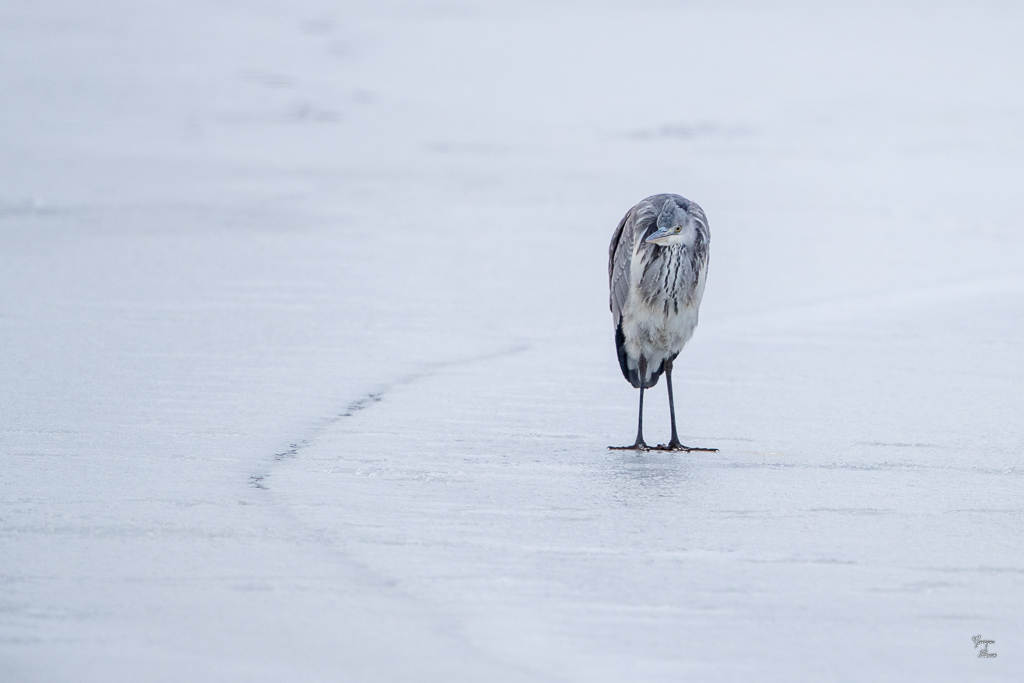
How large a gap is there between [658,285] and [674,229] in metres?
0.25

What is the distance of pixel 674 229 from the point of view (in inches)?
247

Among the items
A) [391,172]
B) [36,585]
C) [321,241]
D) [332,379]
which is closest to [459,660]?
[36,585]

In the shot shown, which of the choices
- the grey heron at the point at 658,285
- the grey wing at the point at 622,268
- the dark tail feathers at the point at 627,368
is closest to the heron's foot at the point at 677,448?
the grey heron at the point at 658,285

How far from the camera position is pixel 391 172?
17.4 m

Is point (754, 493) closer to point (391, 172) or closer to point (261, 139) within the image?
point (391, 172)

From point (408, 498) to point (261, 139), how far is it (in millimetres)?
15703

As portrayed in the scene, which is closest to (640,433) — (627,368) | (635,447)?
(635,447)

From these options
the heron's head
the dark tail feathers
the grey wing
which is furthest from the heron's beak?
the dark tail feathers

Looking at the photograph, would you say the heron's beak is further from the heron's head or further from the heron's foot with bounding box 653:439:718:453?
the heron's foot with bounding box 653:439:718:453

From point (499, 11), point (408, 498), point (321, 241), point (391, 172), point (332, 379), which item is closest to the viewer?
point (408, 498)

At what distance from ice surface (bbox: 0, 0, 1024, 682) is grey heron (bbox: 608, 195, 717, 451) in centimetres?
30

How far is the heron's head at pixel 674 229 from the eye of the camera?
626 cm

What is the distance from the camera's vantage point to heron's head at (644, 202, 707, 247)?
626cm

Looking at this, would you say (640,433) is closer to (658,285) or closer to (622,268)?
(658,285)
